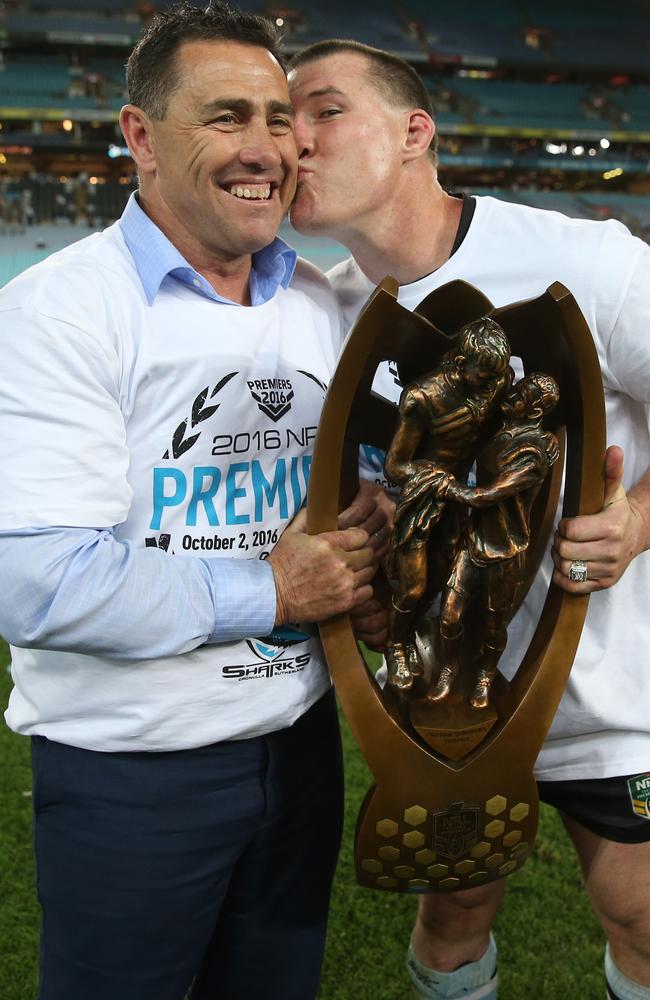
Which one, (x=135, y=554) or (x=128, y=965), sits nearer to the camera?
(x=135, y=554)

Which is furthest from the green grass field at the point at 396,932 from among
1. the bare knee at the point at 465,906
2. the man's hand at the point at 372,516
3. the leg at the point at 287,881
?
the man's hand at the point at 372,516

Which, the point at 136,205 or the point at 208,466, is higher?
the point at 136,205

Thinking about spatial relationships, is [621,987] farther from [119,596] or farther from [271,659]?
[119,596]

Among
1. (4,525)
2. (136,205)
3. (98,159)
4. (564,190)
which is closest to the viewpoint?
(4,525)

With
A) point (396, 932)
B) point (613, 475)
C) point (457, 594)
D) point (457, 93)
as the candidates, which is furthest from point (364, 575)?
point (457, 93)

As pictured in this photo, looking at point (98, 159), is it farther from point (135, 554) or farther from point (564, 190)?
point (135, 554)

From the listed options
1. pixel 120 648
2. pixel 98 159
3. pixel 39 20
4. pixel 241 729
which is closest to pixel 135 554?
pixel 120 648

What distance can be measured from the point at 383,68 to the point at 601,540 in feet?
2.85

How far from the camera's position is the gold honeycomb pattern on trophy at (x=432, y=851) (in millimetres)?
1357

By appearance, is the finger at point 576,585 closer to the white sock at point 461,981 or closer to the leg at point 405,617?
the leg at point 405,617

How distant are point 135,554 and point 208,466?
0.58ft

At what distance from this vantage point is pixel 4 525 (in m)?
1.22

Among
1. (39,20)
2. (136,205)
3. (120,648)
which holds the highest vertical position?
(39,20)

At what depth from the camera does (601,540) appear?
1.34 metres
